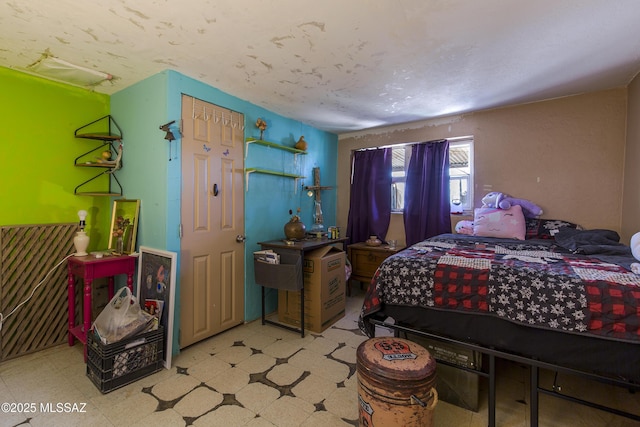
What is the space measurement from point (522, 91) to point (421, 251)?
1.99m

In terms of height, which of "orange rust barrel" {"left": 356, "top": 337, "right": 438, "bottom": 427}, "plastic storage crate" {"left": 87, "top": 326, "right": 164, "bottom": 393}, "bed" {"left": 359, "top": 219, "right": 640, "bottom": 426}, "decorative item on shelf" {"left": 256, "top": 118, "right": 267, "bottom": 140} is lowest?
Result: "plastic storage crate" {"left": 87, "top": 326, "right": 164, "bottom": 393}

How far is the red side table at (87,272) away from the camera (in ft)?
7.07

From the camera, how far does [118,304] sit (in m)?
2.02

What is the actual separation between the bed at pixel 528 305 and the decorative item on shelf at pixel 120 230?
7.04ft

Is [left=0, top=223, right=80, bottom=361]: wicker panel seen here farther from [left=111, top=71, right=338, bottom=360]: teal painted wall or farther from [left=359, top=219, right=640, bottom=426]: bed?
[left=359, top=219, right=640, bottom=426]: bed

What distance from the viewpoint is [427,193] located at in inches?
140

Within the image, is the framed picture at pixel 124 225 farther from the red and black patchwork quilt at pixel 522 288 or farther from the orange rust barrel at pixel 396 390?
the orange rust barrel at pixel 396 390

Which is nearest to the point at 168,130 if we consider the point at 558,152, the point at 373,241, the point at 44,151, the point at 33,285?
the point at 44,151

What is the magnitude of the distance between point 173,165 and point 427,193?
2.84 meters

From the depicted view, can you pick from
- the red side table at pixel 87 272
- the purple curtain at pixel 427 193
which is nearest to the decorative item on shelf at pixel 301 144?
the purple curtain at pixel 427 193

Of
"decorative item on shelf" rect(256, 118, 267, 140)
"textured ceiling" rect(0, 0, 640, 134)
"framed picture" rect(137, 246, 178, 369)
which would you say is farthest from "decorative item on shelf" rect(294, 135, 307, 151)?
"framed picture" rect(137, 246, 178, 369)

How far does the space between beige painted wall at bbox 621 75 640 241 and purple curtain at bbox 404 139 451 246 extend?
1483 mm

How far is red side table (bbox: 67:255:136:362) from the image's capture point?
2154 mm

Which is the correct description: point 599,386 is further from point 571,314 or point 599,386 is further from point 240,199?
point 240,199
